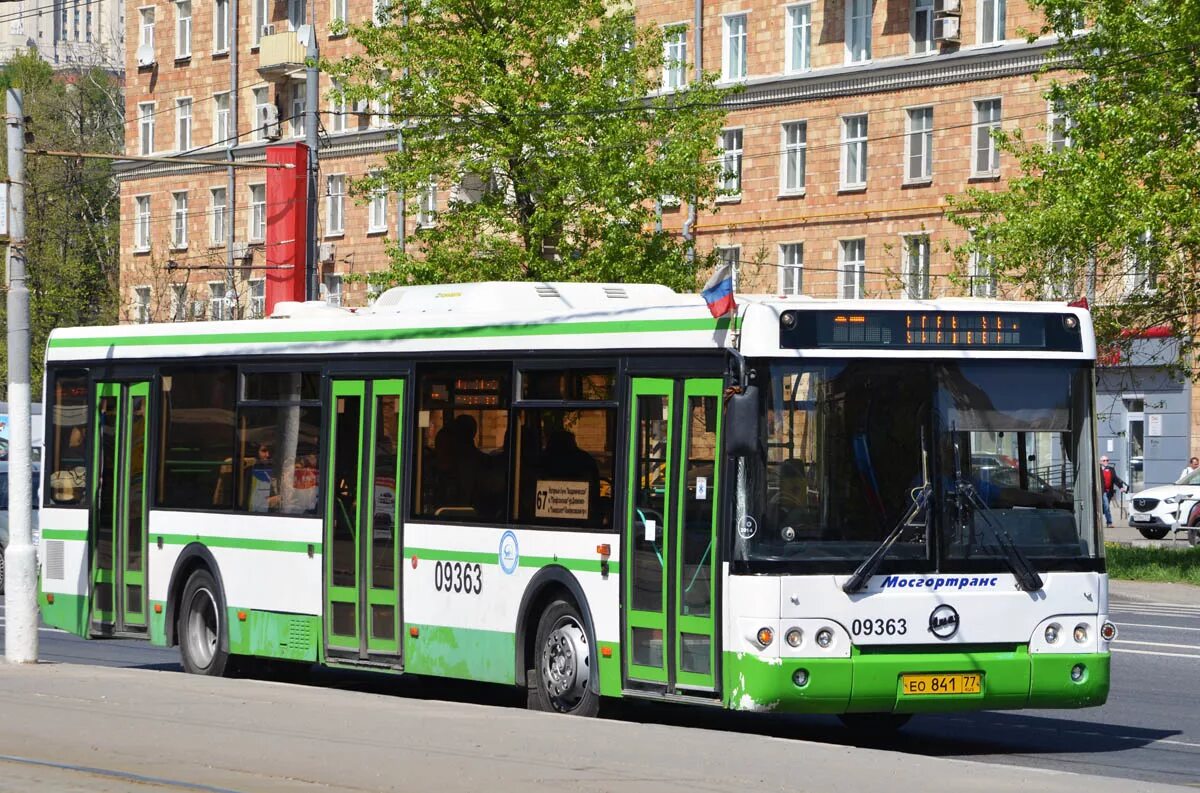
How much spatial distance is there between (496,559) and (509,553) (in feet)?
0.49

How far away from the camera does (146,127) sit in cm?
7781

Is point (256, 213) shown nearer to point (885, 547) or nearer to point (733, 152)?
point (733, 152)

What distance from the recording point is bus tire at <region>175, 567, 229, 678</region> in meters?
17.9

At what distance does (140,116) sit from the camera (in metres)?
77.8

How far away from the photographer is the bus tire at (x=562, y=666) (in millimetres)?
14312

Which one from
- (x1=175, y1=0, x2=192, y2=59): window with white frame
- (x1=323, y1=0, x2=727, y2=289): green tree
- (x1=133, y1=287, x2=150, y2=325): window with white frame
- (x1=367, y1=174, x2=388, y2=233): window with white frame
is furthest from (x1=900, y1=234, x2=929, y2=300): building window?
(x1=175, y1=0, x2=192, y2=59): window with white frame

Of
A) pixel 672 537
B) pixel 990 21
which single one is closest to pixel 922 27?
pixel 990 21

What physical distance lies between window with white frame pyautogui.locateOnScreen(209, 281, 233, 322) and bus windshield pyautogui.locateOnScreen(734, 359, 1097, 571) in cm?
5199

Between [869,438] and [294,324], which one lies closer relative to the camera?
[869,438]

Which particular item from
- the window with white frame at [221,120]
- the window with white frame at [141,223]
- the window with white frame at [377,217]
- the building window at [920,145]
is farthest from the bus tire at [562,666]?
the window with white frame at [141,223]

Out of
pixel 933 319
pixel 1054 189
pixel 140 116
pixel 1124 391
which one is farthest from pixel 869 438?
pixel 140 116

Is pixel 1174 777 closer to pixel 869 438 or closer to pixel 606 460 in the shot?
pixel 869 438

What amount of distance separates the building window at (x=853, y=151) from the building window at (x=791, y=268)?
223 centimetres

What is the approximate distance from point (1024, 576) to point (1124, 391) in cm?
4143
